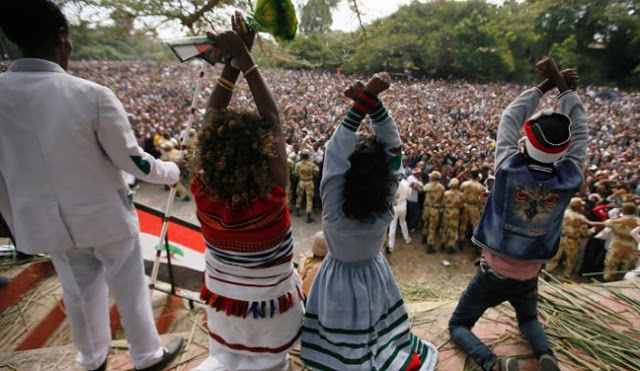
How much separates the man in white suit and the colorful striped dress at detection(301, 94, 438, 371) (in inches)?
33.0

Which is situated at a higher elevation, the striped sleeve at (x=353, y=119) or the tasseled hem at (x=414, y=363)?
the striped sleeve at (x=353, y=119)

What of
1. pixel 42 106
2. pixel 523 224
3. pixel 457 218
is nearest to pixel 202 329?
pixel 42 106

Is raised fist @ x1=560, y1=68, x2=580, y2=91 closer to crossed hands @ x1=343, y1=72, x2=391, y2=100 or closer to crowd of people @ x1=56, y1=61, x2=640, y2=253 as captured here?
crossed hands @ x1=343, y1=72, x2=391, y2=100

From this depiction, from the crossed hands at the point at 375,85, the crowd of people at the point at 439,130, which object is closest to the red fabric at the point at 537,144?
the crossed hands at the point at 375,85

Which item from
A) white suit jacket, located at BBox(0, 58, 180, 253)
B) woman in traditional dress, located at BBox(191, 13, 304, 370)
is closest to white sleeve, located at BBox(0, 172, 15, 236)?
white suit jacket, located at BBox(0, 58, 180, 253)

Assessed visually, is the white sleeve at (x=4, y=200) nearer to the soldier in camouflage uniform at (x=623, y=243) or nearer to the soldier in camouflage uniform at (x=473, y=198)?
the soldier in camouflage uniform at (x=473, y=198)

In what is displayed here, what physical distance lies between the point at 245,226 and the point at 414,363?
103 cm

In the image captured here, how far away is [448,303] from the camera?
2.44 metres

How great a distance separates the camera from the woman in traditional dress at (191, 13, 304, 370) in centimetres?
124

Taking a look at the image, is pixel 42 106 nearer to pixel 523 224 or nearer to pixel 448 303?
pixel 523 224

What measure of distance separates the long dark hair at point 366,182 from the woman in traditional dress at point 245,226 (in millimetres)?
272

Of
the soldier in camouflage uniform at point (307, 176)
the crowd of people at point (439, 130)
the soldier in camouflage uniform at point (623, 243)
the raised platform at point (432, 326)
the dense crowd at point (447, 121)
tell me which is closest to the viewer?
the raised platform at point (432, 326)

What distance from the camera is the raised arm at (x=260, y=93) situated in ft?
4.34

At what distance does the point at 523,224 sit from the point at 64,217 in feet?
6.72
